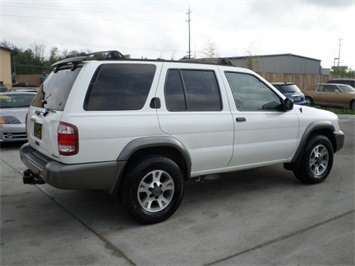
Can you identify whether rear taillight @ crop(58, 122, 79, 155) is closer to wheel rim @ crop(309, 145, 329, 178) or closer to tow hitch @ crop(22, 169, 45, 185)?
tow hitch @ crop(22, 169, 45, 185)

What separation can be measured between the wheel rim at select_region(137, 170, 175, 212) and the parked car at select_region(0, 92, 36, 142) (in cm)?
579

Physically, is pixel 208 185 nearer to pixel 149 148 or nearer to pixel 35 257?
pixel 149 148

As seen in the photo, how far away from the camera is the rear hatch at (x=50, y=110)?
151 inches

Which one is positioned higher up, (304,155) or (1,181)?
(304,155)

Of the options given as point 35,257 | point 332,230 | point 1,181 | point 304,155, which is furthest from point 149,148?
point 1,181

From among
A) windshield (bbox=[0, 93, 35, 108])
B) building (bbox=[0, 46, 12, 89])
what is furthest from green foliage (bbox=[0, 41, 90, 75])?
windshield (bbox=[0, 93, 35, 108])

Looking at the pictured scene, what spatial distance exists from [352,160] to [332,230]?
13.7 ft

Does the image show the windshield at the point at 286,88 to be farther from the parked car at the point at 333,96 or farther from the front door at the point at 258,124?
the front door at the point at 258,124

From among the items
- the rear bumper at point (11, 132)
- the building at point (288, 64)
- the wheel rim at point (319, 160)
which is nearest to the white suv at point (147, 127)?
the wheel rim at point (319, 160)

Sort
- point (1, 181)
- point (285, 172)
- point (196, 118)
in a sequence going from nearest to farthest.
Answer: point (196, 118)
point (1, 181)
point (285, 172)

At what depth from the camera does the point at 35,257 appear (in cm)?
338

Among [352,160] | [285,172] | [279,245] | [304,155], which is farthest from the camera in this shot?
[352,160]

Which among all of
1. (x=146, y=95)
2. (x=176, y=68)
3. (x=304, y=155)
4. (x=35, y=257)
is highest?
(x=176, y=68)

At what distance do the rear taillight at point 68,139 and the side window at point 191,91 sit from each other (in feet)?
3.79
